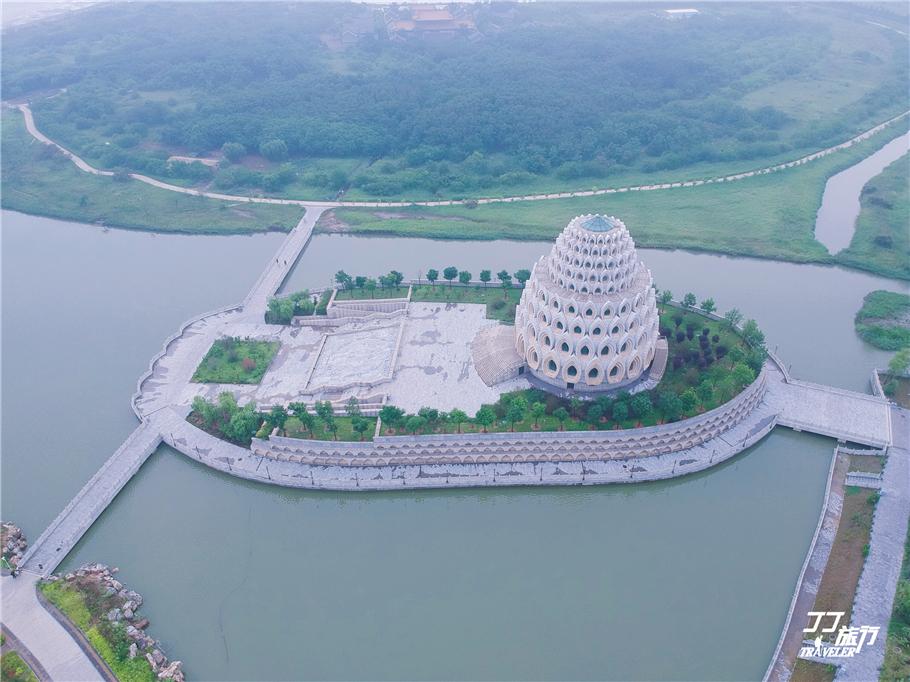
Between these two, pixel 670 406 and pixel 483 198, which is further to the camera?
pixel 483 198

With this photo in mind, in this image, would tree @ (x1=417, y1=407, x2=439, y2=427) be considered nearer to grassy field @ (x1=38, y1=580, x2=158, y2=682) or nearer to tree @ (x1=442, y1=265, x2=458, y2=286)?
tree @ (x1=442, y1=265, x2=458, y2=286)

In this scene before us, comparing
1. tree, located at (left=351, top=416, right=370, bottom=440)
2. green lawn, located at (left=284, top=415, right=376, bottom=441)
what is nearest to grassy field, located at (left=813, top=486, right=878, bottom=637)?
tree, located at (left=351, top=416, right=370, bottom=440)

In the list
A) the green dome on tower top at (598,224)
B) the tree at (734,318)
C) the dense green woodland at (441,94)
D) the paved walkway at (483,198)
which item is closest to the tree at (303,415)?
the green dome on tower top at (598,224)

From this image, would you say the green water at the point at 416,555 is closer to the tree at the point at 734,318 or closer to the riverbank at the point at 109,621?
the riverbank at the point at 109,621

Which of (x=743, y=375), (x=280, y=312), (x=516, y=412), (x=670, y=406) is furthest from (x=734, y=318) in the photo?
(x=280, y=312)

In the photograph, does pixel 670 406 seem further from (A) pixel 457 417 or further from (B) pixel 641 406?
(A) pixel 457 417

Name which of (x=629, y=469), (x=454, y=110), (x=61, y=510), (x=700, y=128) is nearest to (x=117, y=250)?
(x=61, y=510)
